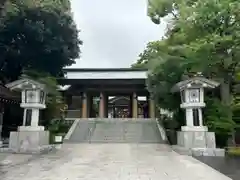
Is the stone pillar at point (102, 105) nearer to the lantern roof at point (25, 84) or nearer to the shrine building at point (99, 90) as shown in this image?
the shrine building at point (99, 90)

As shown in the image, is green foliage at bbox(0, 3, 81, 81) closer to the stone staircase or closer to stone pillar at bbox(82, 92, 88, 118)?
the stone staircase

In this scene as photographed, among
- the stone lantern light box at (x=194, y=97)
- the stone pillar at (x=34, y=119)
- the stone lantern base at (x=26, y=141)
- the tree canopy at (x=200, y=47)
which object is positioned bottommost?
the stone lantern base at (x=26, y=141)

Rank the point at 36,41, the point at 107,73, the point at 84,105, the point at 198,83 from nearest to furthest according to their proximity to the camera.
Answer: the point at 198,83 → the point at 36,41 → the point at 84,105 → the point at 107,73

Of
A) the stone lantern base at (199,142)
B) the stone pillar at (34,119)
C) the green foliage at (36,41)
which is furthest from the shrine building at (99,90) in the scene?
the stone lantern base at (199,142)

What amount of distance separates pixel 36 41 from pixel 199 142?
1111 centimetres

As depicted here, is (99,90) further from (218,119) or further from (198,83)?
(218,119)

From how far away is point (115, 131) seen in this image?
18656 millimetres

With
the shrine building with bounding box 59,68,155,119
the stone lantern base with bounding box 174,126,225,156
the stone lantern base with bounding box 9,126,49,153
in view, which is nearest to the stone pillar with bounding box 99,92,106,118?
the shrine building with bounding box 59,68,155,119

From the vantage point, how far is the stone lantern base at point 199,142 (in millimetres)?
11276

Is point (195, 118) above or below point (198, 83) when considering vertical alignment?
below

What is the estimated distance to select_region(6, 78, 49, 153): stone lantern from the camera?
38.5 ft

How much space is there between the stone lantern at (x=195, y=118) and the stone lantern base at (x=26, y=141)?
20.8 feet

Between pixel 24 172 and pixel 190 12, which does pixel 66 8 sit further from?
pixel 24 172

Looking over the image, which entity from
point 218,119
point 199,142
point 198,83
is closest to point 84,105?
point 198,83
